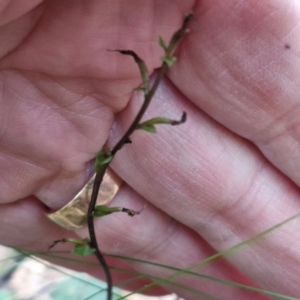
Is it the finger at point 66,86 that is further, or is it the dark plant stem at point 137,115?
the finger at point 66,86

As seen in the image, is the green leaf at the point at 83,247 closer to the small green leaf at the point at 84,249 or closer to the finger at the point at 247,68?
the small green leaf at the point at 84,249

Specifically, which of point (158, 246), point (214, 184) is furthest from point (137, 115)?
point (158, 246)

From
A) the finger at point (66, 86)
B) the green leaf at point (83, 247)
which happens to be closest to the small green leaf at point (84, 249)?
the green leaf at point (83, 247)

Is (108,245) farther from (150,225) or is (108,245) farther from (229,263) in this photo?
(229,263)

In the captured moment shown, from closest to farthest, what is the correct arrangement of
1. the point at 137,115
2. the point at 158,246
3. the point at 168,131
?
the point at 137,115
the point at 168,131
the point at 158,246

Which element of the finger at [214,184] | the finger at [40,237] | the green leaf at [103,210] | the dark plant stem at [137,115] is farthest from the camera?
the finger at [40,237]

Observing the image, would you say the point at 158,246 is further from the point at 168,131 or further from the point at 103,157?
the point at 103,157

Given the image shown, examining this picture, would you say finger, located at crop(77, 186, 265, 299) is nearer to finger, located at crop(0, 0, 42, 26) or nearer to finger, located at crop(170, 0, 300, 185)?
finger, located at crop(170, 0, 300, 185)

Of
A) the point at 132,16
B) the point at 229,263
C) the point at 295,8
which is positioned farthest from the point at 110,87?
the point at 229,263
